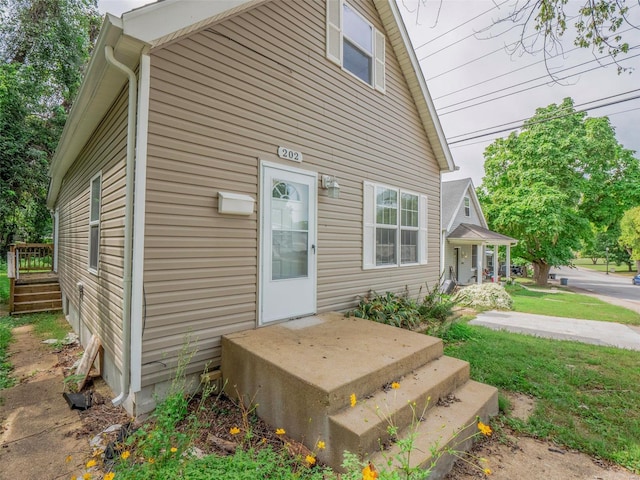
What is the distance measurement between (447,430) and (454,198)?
16.3m

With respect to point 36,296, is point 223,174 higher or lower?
higher

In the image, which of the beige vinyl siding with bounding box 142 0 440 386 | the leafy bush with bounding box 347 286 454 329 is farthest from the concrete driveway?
the beige vinyl siding with bounding box 142 0 440 386

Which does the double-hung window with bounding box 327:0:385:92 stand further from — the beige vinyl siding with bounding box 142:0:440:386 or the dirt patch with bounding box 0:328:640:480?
the dirt patch with bounding box 0:328:640:480

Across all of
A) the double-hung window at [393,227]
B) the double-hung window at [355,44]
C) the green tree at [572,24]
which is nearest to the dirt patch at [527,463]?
the double-hung window at [393,227]

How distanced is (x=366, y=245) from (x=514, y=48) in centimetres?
333

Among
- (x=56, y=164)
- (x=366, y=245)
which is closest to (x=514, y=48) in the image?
Result: (x=366, y=245)

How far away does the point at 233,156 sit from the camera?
351cm

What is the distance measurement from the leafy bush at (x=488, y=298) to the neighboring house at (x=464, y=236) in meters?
4.13

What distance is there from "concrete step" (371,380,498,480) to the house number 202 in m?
3.25

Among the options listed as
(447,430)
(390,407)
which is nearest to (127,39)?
(390,407)

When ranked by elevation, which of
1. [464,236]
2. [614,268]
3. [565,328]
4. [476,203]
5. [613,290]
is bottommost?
[614,268]

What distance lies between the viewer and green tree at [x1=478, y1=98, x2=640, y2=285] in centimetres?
1711

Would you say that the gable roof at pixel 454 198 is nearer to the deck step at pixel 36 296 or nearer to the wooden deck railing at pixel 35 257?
the deck step at pixel 36 296

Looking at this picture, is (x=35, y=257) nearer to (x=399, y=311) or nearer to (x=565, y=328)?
(x=399, y=311)
